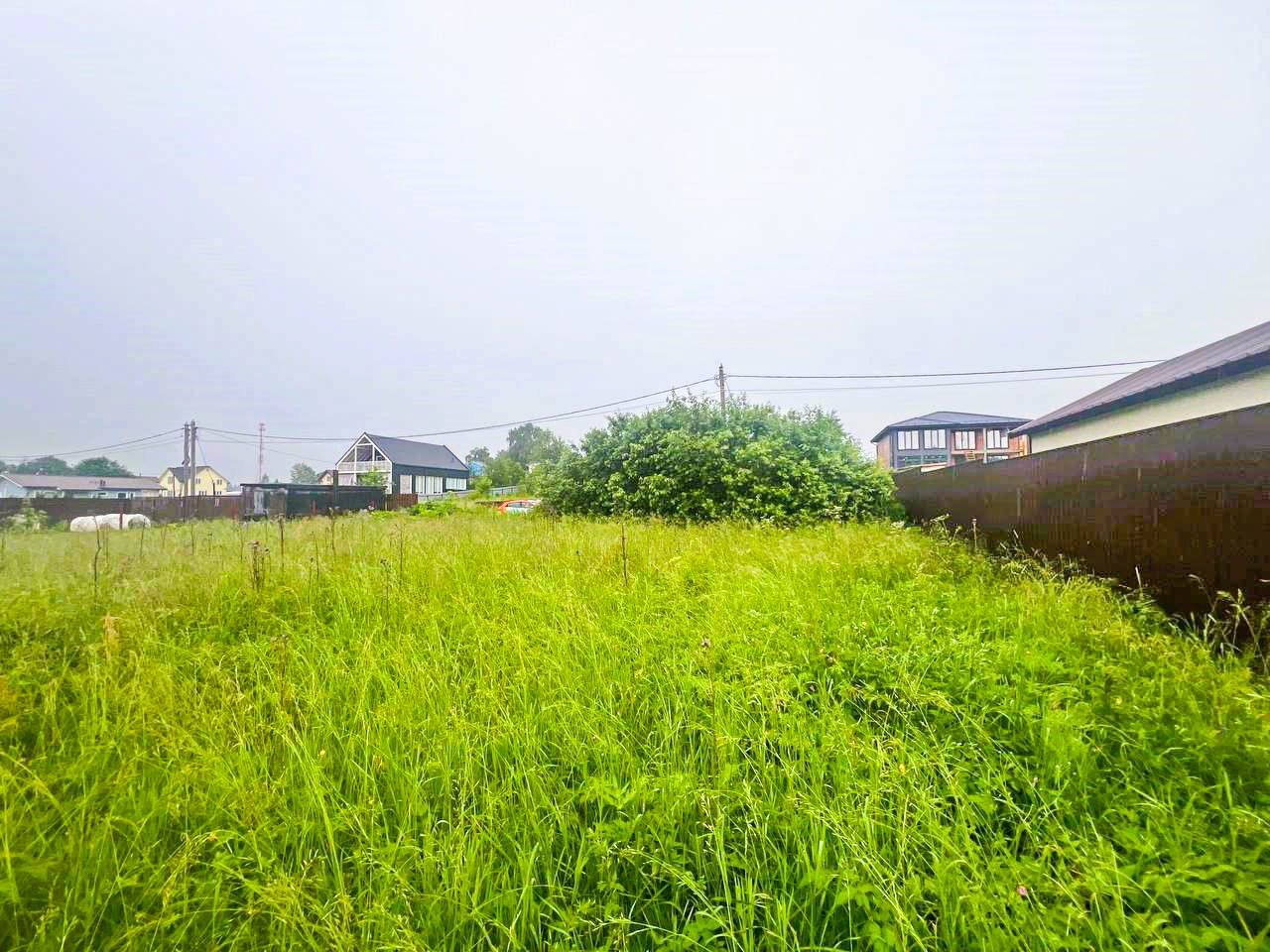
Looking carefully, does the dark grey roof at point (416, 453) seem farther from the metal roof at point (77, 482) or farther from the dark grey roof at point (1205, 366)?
the dark grey roof at point (1205, 366)

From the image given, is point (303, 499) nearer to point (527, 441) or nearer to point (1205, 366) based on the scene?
point (1205, 366)

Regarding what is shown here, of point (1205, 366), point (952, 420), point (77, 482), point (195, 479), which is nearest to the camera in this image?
point (1205, 366)

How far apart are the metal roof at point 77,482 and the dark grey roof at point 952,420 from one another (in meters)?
51.7

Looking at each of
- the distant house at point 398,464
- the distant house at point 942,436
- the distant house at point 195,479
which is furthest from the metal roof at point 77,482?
the distant house at point 942,436

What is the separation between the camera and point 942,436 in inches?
1700

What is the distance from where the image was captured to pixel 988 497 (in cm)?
522

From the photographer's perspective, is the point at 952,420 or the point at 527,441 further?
the point at 527,441

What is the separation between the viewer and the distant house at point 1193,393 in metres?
7.61

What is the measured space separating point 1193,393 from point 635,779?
544 inches

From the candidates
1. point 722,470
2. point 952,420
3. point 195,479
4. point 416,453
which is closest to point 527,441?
point 416,453

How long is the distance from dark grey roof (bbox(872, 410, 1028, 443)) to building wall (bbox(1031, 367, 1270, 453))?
3277cm

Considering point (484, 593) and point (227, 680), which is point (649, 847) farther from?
point (484, 593)

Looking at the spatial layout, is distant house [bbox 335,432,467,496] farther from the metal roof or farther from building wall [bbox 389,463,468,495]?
the metal roof

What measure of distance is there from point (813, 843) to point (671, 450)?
7515mm
